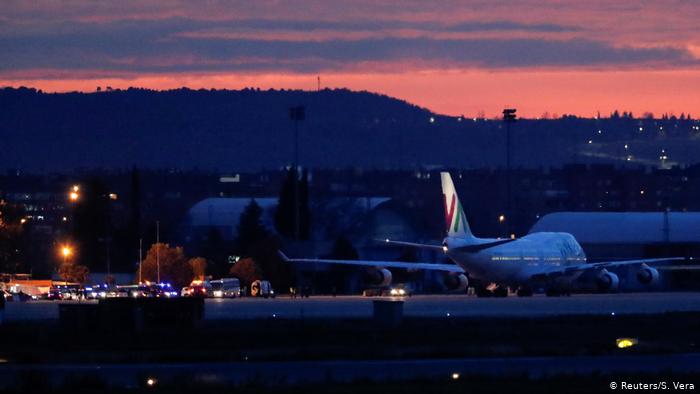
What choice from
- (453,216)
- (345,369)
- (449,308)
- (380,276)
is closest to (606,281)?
(453,216)

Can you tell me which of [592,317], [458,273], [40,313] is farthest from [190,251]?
[592,317]

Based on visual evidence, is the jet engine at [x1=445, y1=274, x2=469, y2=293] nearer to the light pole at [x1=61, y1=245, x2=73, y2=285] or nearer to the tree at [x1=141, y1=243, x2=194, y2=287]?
the tree at [x1=141, y1=243, x2=194, y2=287]

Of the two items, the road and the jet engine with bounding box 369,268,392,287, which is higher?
the road

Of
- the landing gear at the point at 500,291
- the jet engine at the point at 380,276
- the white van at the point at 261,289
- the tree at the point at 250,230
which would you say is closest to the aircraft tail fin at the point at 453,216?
the landing gear at the point at 500,291

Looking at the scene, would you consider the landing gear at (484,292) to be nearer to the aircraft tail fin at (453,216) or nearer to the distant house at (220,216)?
the aircraft tail fin at (453,216)

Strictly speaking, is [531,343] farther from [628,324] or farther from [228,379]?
[228,379]

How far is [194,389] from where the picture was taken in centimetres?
2755

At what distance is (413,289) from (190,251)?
30363 mm

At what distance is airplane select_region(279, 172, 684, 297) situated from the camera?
3024 inches

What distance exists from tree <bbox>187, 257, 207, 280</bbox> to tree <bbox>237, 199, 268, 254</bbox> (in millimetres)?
8266

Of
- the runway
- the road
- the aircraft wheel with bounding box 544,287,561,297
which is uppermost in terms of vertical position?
the road

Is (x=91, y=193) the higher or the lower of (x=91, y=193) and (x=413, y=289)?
the higher

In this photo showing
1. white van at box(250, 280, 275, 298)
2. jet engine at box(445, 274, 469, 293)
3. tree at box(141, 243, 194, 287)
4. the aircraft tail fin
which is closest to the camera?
the aircraft tail fin

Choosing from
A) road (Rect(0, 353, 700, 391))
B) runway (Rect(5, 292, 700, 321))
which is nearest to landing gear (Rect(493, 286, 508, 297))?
runway (Rect(5, 292, 700, 321))
